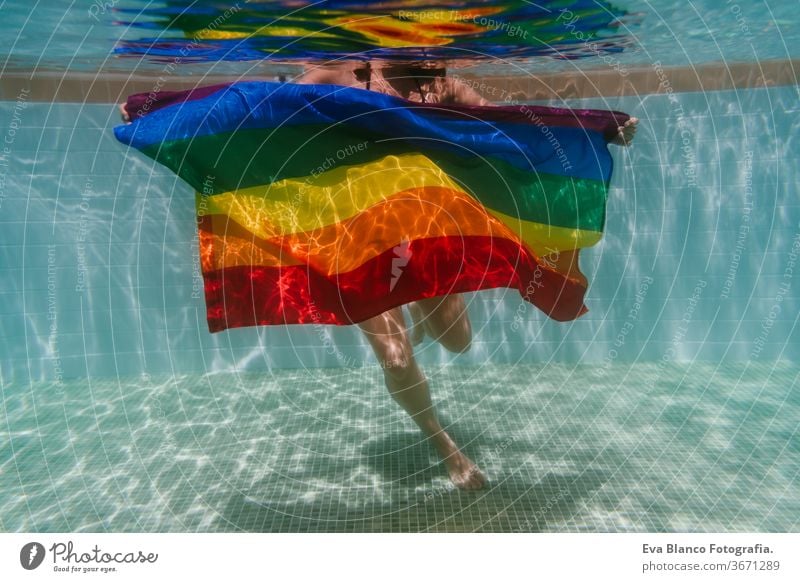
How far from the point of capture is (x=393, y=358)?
3953mm

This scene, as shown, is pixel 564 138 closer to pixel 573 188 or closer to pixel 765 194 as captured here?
pixel 573 188

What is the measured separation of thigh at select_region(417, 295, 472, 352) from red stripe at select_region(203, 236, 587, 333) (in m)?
0.37

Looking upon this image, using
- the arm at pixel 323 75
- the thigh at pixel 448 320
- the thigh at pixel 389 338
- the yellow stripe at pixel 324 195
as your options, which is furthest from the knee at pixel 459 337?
the arm at pixel 323 75

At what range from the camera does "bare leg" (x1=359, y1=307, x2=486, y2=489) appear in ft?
13.0

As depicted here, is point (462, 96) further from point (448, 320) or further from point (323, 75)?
point (448, 320)

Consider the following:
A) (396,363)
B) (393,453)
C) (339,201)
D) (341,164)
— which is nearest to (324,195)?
(339,201)

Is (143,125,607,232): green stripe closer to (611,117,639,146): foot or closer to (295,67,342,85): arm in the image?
(611,117,639,146): foot

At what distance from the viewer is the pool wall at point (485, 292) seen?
6.74 meters

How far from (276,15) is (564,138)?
2.47 metres

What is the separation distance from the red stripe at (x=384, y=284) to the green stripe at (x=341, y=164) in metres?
0.44

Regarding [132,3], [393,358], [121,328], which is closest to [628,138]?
[393,358]
